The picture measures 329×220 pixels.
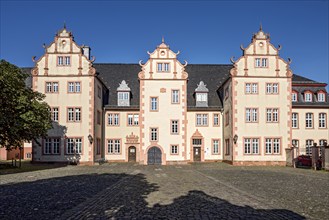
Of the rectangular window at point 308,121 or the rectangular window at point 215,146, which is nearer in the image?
the rectangular window at point 308,121

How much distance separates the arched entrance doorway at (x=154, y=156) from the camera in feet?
137

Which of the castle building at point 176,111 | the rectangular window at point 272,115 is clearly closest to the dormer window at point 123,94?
the castle building at point 176,111

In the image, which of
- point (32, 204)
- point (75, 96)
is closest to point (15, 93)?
point (75, 96)

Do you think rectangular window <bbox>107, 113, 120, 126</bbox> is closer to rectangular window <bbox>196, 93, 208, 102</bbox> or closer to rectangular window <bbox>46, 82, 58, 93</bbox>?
rectangular window <bbox>46, 82, 58, 93</bbox>

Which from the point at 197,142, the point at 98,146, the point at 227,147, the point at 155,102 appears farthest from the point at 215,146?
the point at 98,146

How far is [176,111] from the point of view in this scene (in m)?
41.9

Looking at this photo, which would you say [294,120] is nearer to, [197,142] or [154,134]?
[197,142]

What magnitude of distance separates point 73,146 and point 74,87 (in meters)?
6.11

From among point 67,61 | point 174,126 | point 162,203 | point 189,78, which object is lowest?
point 162,203

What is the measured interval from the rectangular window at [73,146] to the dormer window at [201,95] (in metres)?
14.3

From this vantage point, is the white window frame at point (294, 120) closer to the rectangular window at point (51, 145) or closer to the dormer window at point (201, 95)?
the dormer window at point (201, 95)

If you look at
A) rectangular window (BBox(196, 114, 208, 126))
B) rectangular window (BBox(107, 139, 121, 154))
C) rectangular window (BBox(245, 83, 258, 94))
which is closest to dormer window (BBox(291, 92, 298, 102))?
rectangular window (BBox(245, 83, 258, 94))

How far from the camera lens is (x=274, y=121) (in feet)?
132

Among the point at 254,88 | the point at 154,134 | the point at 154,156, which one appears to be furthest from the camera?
the point at 154,134
